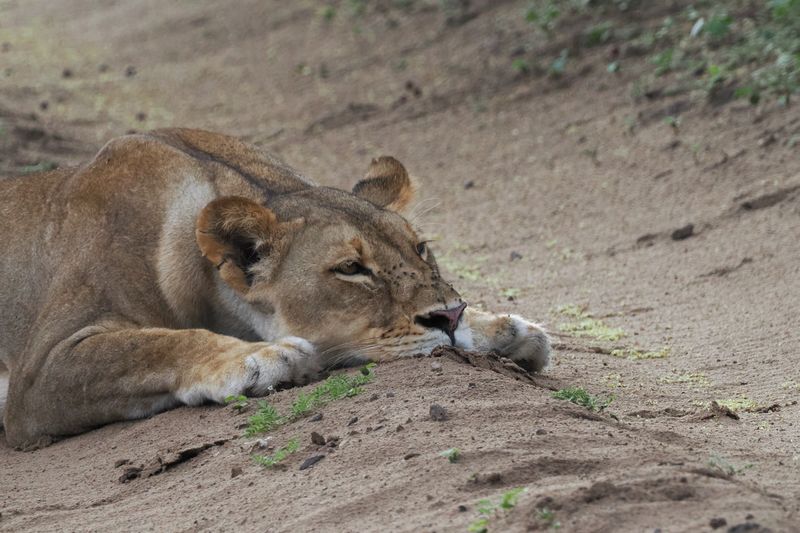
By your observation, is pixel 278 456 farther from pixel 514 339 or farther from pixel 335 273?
pixel 514 339

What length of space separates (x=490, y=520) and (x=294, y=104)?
10.3 meters

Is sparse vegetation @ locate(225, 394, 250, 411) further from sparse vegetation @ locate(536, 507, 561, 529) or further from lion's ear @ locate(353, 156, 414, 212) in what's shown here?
sparse vegetation @ locate(536, 507, 561, 529)

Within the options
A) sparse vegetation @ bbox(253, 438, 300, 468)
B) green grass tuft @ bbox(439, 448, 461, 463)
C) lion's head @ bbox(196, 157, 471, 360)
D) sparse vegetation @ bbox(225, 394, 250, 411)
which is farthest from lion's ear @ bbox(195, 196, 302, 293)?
green grass tuft @ bbox(439, 448, 461, 463)

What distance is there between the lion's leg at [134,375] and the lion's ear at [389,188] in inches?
42.3

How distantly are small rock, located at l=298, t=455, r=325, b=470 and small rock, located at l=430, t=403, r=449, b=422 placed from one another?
15.0 inches

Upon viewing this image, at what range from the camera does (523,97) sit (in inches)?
456

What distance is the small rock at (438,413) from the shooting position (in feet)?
14.0

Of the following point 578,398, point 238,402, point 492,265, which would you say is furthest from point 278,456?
point 492,265

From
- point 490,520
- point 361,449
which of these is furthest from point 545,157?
point 490,520

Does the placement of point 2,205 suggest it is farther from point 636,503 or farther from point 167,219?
point 636,503

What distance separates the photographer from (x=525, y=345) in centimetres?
540

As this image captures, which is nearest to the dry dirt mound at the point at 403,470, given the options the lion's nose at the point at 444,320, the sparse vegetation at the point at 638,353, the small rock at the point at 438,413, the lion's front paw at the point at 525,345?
the small rock at the point at 438,413

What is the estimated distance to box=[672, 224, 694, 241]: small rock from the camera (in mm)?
8148

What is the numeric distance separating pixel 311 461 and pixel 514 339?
1.43 m
